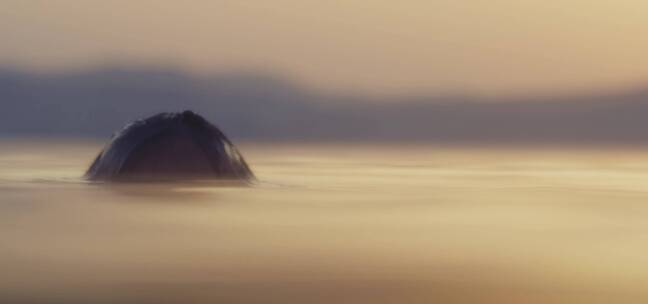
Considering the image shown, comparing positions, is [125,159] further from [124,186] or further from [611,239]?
[611,239]

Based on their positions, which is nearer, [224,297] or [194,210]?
[224,297]

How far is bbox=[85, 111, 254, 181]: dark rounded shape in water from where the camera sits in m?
20.6

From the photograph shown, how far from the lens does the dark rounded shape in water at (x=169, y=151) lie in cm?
2056

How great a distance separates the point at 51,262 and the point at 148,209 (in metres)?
6.72

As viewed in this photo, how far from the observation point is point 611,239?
1389cm

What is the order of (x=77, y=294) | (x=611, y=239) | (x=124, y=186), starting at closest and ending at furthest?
(x=77, y=294)
(x=611, y=239)
(x=124, y=186)

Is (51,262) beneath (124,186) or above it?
beneath

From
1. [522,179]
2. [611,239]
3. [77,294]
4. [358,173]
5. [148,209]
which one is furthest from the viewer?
[358,173]

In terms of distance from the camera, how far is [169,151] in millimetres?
21078

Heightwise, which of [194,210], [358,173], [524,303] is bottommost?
[524,303]

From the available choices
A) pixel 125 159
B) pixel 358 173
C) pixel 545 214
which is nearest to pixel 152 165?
pixel 125 159

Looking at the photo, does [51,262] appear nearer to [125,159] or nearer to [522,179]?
[125,159]

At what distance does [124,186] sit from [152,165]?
3.26 ft

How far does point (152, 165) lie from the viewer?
20969 millimetres
